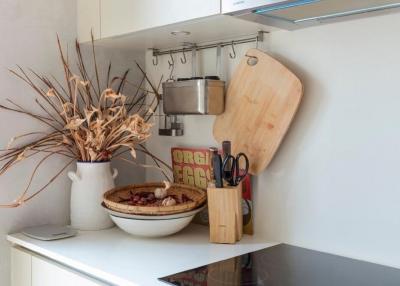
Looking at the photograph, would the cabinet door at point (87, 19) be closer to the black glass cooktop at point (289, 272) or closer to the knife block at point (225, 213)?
the knife block at point (225, 213)

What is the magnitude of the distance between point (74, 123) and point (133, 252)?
Answer: 495mm

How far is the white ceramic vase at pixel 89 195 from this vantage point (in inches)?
65.7

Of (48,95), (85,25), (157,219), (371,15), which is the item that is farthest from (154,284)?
(85,25)

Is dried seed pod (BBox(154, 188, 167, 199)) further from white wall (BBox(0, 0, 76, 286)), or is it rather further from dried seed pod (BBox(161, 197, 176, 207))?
white wall (BBox(0, 0, 76, 286))

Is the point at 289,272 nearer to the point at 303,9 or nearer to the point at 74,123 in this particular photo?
the point at 303,9

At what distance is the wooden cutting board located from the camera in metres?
1.40

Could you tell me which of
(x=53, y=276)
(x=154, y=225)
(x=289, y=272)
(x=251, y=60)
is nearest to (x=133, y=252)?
(x=154, y=225)

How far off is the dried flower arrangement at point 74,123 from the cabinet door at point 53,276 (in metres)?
0.25

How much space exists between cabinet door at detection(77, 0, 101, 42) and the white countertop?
2.34 ft

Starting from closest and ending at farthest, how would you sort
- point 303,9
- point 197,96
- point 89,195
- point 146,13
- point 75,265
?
point 303,9 < point 75,265 < point 146,13 < point 197,96 < point 89,195

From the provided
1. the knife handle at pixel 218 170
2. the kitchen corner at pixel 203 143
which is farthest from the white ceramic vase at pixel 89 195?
the knife handle at pixel 218 170

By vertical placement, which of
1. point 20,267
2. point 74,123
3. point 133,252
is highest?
point 74,123

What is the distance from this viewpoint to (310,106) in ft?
4.55

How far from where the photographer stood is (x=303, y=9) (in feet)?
3.82
